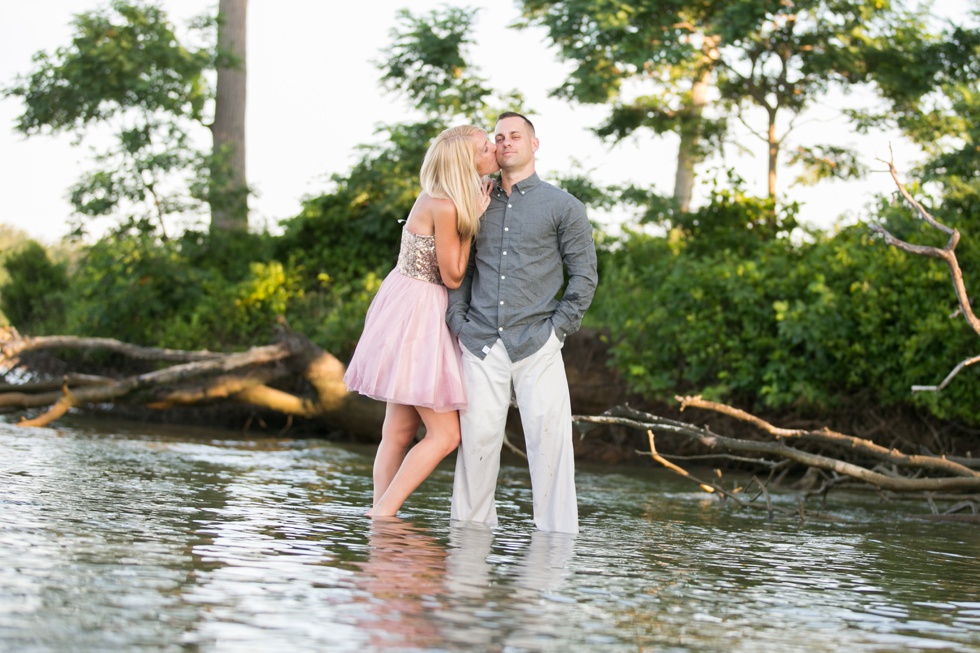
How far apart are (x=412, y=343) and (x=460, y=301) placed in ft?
1.18

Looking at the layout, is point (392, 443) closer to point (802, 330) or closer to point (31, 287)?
point (802, 330)

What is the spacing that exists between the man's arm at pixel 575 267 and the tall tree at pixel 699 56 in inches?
494

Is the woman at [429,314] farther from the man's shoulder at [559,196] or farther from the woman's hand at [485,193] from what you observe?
the man's shoulder at [559,196]

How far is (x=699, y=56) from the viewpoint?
19.3 m

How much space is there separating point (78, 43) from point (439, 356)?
14572 millimetres

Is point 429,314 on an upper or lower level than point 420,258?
lower

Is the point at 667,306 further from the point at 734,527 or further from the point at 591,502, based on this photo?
the point at 734,527

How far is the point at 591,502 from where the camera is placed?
8266 mm

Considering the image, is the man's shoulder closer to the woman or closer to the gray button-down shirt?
the gray button-down shirt

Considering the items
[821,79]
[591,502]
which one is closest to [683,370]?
[591,502]

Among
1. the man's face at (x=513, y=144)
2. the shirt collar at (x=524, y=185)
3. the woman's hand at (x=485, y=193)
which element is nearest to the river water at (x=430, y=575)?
the woman's hand at (x=485, y=193)

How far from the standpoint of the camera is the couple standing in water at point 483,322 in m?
6.07

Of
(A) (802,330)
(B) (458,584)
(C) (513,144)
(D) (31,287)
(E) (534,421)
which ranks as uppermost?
(D) (31,287)

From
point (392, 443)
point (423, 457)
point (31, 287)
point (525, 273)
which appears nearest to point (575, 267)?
point (525, 273)
